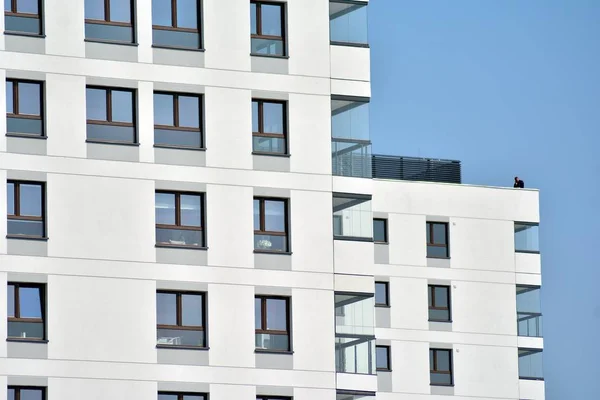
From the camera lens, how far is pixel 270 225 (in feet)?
178

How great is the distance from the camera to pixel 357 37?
5647cm

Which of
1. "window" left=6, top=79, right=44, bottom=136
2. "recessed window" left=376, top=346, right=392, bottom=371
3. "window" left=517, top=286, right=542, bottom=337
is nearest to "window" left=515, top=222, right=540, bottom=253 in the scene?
"window" left=517, top=286, right=542, bottom=337

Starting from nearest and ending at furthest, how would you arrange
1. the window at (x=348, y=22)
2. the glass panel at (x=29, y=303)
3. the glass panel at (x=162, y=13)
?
1. the glass panel at (x=29, y=303)
2. the glass panel at (x=162, y=13)
3. the window at (x=348, y=22)

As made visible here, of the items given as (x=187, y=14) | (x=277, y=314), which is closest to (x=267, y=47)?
(x=187, y=14)

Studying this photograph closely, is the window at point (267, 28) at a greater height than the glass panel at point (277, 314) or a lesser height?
greater

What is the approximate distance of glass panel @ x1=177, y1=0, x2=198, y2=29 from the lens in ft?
178

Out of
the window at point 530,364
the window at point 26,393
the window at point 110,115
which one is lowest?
the window at point 530,364

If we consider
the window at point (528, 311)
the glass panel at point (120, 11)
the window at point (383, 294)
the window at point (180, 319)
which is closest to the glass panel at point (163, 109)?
the glass panel at point (120, 11)

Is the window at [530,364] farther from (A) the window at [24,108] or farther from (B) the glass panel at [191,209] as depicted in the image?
(A) the window at [24,108]

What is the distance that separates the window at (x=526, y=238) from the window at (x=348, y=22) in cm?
2531

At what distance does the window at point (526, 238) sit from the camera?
263ft

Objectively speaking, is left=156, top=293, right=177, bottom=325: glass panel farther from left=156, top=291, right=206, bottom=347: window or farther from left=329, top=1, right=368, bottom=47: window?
left=329, top=1, right=368, bottom=47: window

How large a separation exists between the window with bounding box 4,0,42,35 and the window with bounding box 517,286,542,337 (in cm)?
3266

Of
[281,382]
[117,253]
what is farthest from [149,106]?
[281,382]
